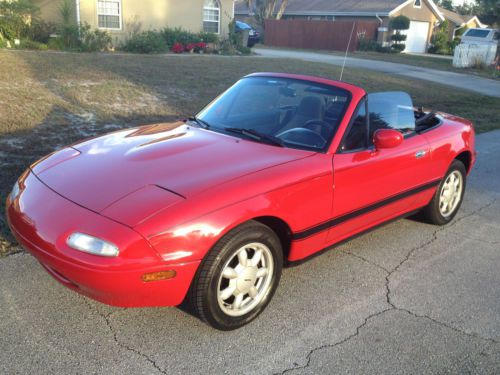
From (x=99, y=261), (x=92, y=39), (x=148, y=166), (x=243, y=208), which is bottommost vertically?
(x=99, y=261)

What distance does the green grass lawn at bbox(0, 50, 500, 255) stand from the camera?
673cm

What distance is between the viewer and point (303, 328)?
319 centimetres

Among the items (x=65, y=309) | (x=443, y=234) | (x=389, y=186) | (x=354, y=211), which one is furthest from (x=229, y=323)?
(x=443, y=234)

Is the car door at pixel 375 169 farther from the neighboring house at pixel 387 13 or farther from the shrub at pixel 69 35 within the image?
the neighboring house at pixel 387 13

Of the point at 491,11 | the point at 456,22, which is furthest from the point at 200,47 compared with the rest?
the point at 456,22

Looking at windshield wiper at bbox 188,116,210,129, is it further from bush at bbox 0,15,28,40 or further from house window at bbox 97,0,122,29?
house window at bbox 97,0,122,29

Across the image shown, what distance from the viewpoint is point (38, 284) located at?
3.45 meters

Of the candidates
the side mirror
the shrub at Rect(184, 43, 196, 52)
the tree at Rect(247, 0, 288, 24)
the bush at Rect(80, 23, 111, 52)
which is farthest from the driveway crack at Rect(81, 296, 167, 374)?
the tree at Rect(247, 0, 288, 24)

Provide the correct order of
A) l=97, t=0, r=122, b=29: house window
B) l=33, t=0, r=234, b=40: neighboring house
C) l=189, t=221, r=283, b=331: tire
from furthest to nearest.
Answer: l=97, t=0, r=122, b=29: house window → l=33, t=0, r=234, b=40: neighboring house → l=189, t=221, r=283, b=331: tire

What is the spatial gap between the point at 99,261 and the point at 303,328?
1.39 m

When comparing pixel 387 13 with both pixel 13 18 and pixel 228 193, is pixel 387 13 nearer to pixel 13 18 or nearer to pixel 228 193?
pixel 13 18

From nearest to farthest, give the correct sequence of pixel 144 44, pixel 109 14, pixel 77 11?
pixel 77 11, pixel 144 44, pixel 109 14

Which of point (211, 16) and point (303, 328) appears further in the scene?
point (211, 16)

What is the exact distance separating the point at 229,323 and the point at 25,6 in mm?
17374
